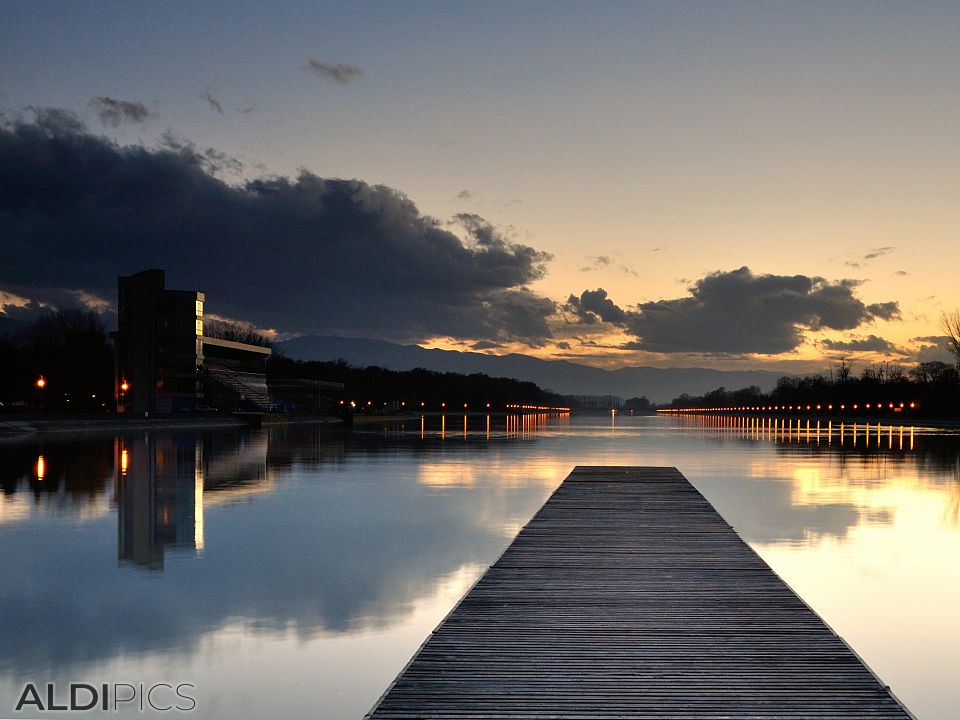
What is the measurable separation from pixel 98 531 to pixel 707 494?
14539mm

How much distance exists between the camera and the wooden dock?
21.1 ft

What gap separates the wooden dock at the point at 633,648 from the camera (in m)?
6.44

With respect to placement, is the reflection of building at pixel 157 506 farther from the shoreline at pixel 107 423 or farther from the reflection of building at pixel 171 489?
the shoreline at pixel 107 423

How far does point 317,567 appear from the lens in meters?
13.2

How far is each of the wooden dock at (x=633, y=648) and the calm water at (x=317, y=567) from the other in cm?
83

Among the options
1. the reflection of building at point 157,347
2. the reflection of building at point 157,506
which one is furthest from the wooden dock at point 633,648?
the reflection of building at point 157,347

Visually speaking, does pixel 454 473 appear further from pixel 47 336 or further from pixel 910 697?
pixel 47 336

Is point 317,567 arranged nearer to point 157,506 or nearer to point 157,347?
point 157,506

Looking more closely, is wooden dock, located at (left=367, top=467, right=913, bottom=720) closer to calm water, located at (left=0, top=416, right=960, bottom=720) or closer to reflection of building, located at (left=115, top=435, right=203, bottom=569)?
calm water, located at (left=0, top=416, right=960, bottom=720)

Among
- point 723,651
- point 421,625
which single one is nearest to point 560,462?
point 421,625

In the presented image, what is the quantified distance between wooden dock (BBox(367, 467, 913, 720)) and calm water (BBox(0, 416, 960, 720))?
0.83m

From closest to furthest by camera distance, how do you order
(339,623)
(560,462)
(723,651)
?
(723,651), (339,623), (560,462)

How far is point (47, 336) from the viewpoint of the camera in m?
129

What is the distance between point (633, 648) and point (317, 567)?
6.54 metres
